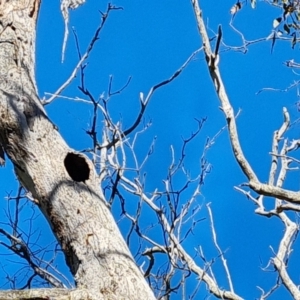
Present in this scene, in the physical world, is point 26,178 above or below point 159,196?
below

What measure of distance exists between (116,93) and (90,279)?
1.89 meters

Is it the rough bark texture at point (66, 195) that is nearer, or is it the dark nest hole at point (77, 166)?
the rough bark texture at point (66, 195)

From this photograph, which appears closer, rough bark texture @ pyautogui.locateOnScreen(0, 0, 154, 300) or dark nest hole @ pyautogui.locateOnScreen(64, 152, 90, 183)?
rough bark texture @ pyautogui.locateOnScreen(0, 0, 154, 300)

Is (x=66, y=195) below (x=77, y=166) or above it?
below

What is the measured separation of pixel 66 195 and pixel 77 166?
156mm

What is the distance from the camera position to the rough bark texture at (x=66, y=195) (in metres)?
1.59

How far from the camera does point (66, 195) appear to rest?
5.86 feet

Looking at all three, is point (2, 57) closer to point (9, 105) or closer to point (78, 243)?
point (9, 105)

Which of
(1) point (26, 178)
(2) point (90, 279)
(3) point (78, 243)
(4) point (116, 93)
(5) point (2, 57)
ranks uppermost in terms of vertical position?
(4) point (116, 93)

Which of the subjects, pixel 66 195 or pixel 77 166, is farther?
pixel 77 166

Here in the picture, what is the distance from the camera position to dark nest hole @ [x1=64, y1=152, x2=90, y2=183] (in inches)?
74.6

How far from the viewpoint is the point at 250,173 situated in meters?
1.88

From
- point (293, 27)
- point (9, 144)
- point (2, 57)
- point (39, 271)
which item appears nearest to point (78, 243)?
point (9, 144)

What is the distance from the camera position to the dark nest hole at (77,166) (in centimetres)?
190
